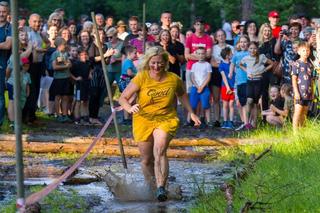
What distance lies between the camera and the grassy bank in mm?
8836

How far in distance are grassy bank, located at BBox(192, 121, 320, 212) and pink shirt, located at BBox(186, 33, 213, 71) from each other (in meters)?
4.07

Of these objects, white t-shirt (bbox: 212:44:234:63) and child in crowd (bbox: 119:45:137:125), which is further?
white t-shirt (bbox: 212:44:234:63)

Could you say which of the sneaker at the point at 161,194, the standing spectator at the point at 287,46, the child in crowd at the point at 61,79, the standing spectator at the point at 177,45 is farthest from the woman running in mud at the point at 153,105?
the standing spectator at the point at 287,46

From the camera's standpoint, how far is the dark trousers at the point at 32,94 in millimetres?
18797

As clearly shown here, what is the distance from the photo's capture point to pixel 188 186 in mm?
12062

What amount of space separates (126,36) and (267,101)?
3.34m

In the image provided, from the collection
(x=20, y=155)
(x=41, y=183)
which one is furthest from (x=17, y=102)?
(x=41, y=183)

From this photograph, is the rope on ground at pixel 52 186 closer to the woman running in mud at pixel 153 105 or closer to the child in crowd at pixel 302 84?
the woman running in mud at pixel 153 105

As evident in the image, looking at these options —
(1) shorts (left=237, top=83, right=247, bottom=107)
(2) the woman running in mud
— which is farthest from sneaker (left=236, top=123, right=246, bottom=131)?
(2) the woman running in mud

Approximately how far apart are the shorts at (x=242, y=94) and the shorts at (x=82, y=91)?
3.03 metres

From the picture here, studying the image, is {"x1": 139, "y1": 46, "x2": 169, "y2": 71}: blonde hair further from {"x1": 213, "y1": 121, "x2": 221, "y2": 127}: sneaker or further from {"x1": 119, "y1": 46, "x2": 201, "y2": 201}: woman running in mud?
{"x1": 213, "y1": 121, "x2": 221, "y2": 127}: sneaker

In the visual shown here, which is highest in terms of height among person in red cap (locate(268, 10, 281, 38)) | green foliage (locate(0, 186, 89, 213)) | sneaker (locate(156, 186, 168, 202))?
person in red cap (locate(268, 10, 281, 38))

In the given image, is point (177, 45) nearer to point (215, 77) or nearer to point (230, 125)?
point (215, 77)

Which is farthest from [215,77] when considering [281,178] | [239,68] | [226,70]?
[281,178]
